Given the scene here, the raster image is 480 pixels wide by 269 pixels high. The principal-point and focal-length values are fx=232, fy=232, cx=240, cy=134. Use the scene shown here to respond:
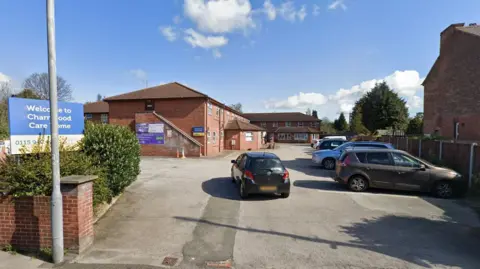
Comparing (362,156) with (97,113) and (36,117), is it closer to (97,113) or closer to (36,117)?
(36,117)

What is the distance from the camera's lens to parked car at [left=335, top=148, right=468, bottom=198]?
793 cm

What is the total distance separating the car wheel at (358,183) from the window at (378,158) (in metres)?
0.72

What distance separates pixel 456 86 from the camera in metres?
20.4

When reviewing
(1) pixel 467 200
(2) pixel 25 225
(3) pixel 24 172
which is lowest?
(1) pixel 467 200

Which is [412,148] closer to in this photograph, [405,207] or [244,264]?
[405,207]

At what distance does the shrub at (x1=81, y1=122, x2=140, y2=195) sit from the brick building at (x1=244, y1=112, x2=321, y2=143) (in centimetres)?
4930

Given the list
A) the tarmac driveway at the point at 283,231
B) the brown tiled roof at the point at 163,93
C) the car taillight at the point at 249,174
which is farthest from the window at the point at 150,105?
the car taillight at the point at 249,174

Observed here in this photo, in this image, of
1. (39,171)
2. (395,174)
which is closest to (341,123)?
(395,174)

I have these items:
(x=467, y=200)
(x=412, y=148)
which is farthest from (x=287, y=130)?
(x=467, y=200)

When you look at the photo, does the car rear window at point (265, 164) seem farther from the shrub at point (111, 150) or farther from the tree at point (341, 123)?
the tree at point (341, 123)

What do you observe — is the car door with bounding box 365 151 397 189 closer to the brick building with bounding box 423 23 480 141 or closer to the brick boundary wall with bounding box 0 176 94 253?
the brick boundary wall with bounding box 0 176 94 253

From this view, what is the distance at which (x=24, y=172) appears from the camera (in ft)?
14.2

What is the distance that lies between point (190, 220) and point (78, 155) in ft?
10.1

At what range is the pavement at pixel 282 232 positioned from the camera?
3.96 m
